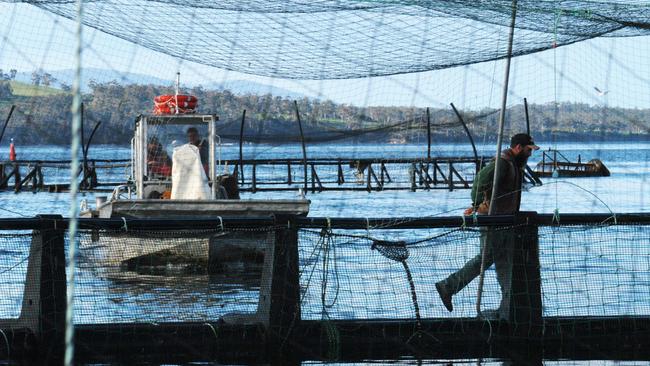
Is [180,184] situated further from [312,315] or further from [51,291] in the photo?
[51,291]

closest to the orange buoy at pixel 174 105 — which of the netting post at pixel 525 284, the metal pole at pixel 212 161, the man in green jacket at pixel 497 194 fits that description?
the metal pole at pixel 212 161

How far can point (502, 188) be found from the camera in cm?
970

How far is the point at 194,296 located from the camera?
454 inches

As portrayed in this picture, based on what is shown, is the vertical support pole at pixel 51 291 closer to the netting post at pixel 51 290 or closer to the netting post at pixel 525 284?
the netting post at pixel 51 290

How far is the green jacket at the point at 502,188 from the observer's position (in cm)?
968

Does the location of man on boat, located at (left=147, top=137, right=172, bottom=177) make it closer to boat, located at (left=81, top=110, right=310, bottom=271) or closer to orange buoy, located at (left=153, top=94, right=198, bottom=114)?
boat, located at (left=81, top=110, right=310, bottom=271)

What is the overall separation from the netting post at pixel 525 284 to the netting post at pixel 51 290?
3.46m

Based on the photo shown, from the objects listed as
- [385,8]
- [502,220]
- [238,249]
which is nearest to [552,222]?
[502,220]

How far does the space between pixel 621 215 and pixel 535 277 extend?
33.0 inches

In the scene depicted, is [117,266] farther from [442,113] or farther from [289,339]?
[442,113]

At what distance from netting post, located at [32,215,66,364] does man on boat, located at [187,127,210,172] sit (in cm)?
819

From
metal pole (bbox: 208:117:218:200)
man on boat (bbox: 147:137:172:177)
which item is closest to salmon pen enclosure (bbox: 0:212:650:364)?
metal pole (bbox: 208:117:218:200)

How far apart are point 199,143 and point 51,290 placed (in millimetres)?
8567

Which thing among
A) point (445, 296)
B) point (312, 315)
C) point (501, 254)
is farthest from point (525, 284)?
point (312, 315)
